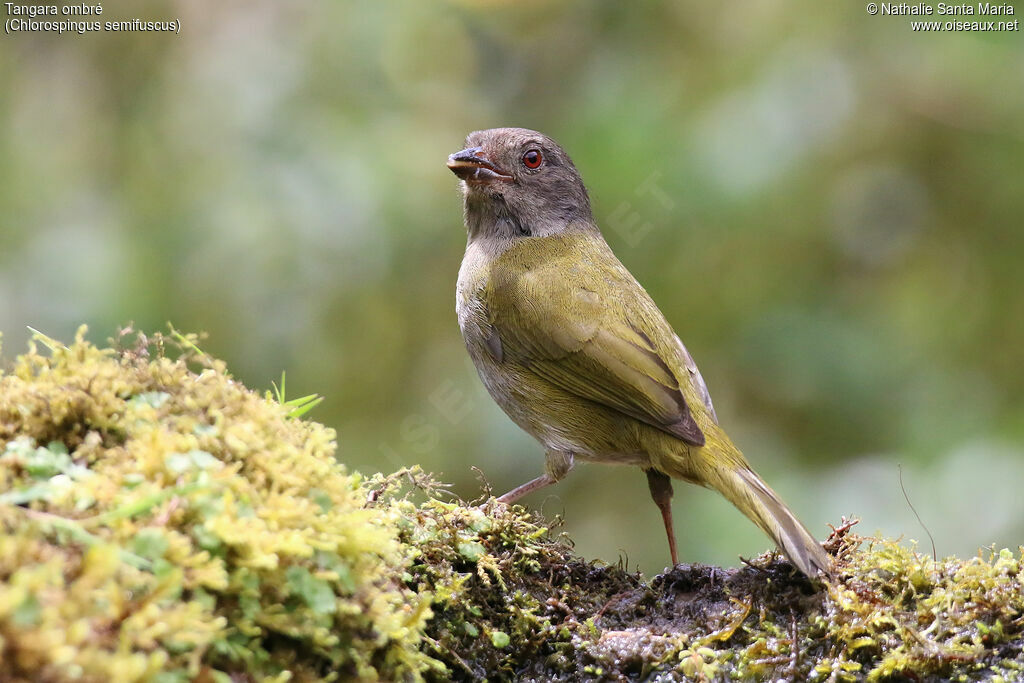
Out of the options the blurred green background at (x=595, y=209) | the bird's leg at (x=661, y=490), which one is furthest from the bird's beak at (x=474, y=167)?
the bird's leg at (x=661, y=490)

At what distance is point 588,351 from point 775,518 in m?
1.32

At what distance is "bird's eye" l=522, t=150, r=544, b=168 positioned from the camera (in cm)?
493

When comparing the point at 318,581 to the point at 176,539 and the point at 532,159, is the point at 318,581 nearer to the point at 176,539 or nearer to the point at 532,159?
the point at 176,539

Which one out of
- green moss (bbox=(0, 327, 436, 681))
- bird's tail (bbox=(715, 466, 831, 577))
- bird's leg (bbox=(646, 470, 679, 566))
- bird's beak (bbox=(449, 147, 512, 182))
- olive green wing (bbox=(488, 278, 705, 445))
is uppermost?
bird's beak (bbox=(449, 147, 512, 182))

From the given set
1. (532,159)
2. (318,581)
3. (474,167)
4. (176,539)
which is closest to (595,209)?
(532,159)

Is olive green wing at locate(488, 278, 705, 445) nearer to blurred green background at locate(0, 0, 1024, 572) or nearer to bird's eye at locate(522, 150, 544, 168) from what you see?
bird's eye at locate(522, 150, 544, 168)

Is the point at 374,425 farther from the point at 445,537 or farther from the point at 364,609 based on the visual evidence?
the point at 364,609

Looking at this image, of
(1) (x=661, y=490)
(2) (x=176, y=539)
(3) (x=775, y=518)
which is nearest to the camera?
(2) (x=176, y=539)

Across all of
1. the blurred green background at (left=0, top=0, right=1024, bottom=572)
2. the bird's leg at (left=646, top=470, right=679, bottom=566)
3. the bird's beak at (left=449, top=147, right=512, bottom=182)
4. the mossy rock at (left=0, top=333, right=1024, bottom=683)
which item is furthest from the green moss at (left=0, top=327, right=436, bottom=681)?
the blurred green background at (left=0, top=0, right=1024, bottom=572)

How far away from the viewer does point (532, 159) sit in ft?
16.2

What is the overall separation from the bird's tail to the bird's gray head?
1.89 meters

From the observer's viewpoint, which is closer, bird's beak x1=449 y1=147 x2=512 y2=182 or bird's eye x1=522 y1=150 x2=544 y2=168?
bird's beak x1=449 y1=147 x2=512 y2=182

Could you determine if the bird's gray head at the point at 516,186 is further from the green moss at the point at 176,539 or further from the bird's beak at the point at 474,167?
the green moss at the point at 176,539

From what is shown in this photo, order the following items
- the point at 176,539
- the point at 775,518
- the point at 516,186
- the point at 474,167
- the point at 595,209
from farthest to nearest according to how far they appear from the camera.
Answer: the point at 595,209
the point at 516,186
the point at 474,167
the point at 775,518
the point at 176,539
